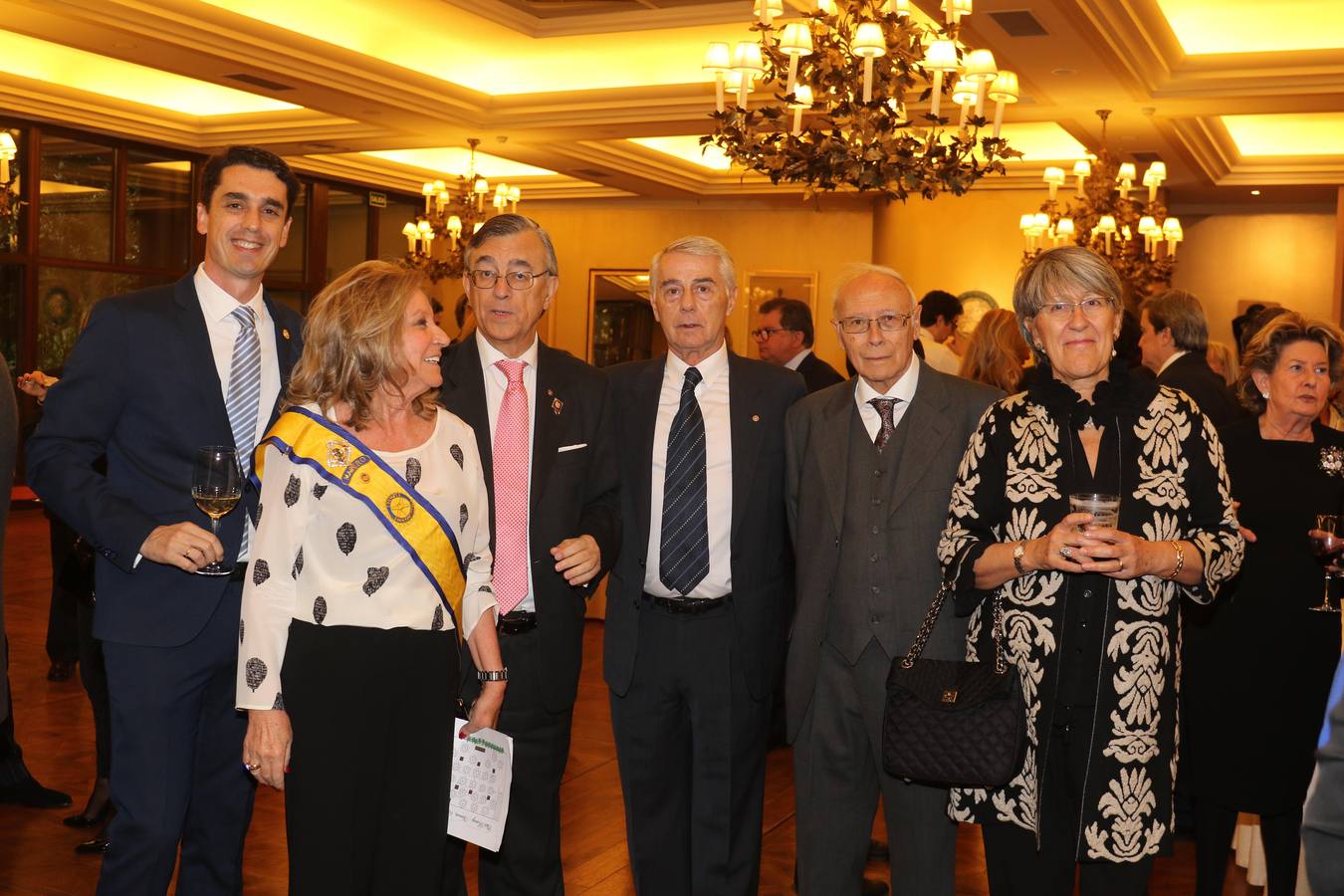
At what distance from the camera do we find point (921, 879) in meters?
2.84

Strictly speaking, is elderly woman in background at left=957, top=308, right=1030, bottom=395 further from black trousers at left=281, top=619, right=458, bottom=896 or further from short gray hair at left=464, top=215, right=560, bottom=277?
black trousers at left=281, top=619, right=458, bottom=896

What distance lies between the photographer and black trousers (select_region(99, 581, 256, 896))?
103 inches

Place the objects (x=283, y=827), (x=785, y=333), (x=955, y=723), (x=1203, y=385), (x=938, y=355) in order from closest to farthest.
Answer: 1. (x=955, y=723)
2. (x=283, y=827)
3. (x=1203, y=385)
4. (x=785, y=333)
5. (x=938, y=355)

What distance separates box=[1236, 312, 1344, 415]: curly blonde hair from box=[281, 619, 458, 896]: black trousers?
2.61 meters

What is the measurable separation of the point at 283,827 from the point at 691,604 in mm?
1999

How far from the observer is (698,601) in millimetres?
3131

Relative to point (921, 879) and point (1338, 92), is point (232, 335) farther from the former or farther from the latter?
point (1338, 92)

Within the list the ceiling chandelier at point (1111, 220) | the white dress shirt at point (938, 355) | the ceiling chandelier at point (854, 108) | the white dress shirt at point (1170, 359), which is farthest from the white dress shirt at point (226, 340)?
the ceiling chandelier at point (1111, 220)

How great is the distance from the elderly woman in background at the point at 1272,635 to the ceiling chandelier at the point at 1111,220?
6270mm

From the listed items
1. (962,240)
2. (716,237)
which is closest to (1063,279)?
(962,240)

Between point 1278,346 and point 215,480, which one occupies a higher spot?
point 1278,346

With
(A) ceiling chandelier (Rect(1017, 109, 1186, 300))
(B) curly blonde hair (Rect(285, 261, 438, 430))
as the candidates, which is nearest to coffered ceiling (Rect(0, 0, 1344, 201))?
(A) ceiling chandelier (Rect(1017, 109, 1186, 300))

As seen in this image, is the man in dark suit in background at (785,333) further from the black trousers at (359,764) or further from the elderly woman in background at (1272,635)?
the black trousers at (359,764)

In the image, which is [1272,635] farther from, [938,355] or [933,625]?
[938,355]
